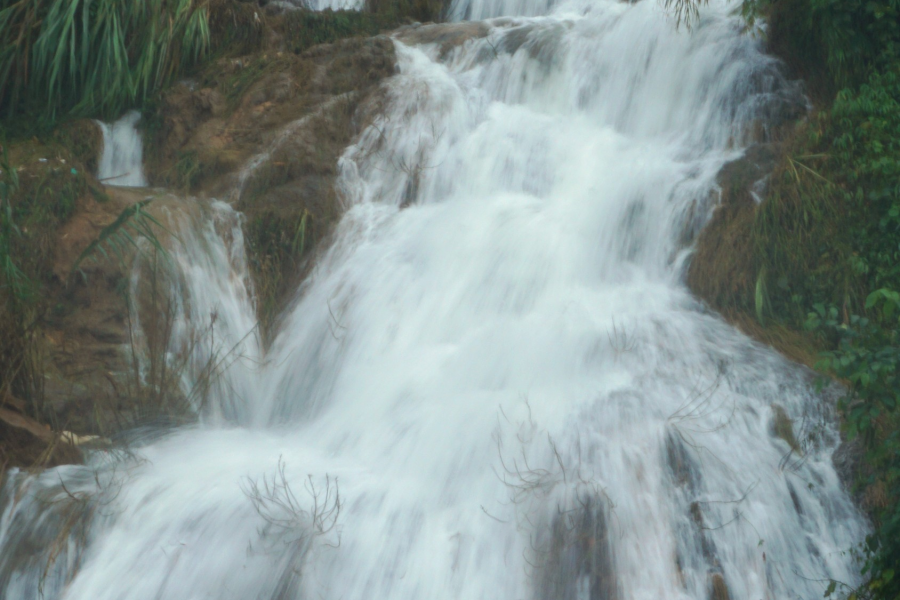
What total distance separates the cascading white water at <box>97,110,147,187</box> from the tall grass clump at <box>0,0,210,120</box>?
177 mm

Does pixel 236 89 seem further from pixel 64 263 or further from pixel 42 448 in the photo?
pixel 42 448

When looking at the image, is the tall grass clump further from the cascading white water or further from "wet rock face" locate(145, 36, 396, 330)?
"wet rock face" locate(145, 36, 396, 330)


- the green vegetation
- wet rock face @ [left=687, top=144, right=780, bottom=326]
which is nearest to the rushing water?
wet rock face @ [left=687, top=144, right=780, bottom=326]

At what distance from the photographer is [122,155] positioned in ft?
21.5

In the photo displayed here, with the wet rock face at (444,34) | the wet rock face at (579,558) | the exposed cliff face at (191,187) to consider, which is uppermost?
the wet rock face at (444,34)

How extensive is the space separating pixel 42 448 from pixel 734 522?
11.6ft

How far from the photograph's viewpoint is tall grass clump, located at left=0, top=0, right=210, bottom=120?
627cm

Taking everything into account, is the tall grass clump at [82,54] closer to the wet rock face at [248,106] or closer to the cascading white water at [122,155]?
the cascading white water at [122,155]

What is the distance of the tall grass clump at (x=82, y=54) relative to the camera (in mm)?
6266

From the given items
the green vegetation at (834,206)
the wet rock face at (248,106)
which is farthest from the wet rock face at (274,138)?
the green vegetation at (834,206)

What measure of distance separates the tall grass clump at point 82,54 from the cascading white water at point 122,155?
7.0 inches

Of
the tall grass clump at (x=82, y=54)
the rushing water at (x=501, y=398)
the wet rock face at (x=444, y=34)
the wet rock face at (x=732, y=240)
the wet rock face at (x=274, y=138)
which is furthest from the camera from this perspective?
the wet rock face at (x=444, y=34)

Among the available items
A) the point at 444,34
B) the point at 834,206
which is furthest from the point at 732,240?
the point at 444,34

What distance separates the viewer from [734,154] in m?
5.85
